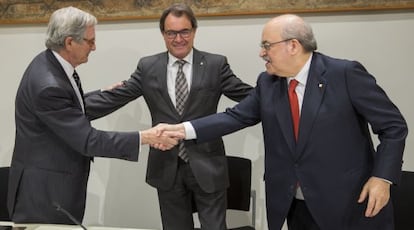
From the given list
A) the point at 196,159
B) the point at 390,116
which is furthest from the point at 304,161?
the point at 196,159

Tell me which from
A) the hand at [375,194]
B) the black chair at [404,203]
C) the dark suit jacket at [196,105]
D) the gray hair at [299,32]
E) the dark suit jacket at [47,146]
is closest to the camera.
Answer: the hand at [375,194]

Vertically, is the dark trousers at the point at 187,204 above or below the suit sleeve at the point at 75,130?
below

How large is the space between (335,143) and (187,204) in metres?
1.08

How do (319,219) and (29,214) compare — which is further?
(29,214)

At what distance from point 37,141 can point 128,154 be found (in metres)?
0.45

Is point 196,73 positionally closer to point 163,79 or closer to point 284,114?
point 163,79

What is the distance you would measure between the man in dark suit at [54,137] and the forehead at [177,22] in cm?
51

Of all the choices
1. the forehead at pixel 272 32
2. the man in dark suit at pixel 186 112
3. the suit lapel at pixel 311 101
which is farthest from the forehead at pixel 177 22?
the suit lapel at pixel 311 101

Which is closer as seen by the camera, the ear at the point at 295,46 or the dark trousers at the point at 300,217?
the ear at the point at 295,46

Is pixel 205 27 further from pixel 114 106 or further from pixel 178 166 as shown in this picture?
pixel 178 166

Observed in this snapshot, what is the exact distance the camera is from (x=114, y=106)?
2.92 m

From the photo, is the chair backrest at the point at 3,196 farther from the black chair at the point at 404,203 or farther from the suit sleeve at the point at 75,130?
the black chair at the point at 404,203

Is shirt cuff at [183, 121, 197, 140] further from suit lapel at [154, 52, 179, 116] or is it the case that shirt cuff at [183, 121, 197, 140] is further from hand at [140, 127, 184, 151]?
suit lapel at [154, 52, 179, 116]

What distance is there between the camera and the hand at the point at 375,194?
1.89m
